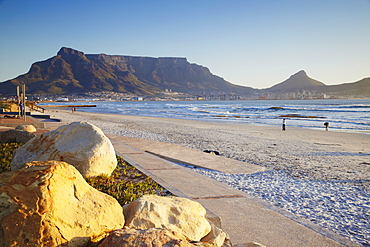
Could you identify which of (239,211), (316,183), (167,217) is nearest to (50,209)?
(167,217)

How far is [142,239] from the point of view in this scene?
2.34 metres

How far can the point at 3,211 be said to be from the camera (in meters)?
2.37

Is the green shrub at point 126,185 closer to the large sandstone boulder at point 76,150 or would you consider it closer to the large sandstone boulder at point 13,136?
the large sandstone boulder at point 76,150

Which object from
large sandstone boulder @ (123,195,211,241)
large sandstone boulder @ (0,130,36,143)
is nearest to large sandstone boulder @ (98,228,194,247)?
large sandstone boulder @ (123,195,211,241)

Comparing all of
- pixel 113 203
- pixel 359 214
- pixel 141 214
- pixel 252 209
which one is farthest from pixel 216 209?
pixel 359 214

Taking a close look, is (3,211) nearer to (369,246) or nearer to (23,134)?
(369,246)

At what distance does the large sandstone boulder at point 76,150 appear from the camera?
5957 mm

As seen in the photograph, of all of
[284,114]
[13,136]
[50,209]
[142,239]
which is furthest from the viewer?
[284,114]

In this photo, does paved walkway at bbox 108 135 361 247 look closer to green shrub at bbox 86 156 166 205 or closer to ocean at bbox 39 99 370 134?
green shrub at bbox 86 156 166 205

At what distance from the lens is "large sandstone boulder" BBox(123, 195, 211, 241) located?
10.6 feet

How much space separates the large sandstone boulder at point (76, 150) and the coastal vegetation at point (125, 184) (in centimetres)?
27

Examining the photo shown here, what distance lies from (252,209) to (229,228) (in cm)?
95

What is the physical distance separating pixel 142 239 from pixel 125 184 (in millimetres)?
3640

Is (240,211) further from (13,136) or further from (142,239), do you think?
(13,136)
